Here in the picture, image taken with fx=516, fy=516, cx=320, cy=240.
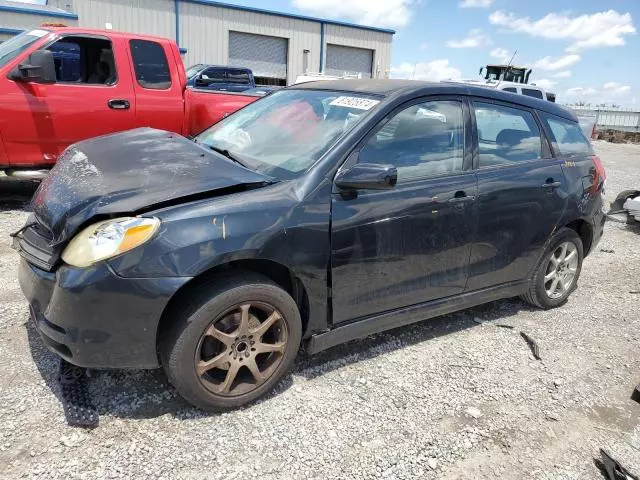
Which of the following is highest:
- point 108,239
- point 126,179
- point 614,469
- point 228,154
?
point 228,154

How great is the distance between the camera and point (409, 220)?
3.14 meters

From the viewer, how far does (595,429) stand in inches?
115

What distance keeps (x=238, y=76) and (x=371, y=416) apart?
14.1 m

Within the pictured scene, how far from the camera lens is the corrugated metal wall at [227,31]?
2395 centimetres

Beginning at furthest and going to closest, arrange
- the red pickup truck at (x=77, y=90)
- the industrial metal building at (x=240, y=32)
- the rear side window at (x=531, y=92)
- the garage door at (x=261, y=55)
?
the garage door at (x=261, y=55) < the industrial metal building at (x=240, y=32) < the rear side window at (x=531, y=92) < the red pickup truck at (x=77, y=90)

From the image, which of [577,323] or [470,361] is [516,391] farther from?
[577,323]

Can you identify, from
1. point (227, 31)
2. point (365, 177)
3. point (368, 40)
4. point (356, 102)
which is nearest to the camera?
point (365, 177)

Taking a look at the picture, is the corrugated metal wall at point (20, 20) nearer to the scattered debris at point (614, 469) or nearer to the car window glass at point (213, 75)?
the car window glass at point (213, 75)

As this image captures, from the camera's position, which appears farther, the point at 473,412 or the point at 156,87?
the point at 156,87

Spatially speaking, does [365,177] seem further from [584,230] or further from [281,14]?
[281,14]

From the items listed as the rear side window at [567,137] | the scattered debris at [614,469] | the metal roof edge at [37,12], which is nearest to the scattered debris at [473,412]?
the scattered debris at [614,469]

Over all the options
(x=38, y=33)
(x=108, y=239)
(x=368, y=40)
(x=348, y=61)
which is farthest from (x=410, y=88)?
(x=368, y=40)

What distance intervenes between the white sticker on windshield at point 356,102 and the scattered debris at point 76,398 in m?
2.24

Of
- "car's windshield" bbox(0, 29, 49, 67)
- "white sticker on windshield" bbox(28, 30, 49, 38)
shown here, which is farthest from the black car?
"white sticker on windshield" bbox(28, 30, 49, 38)
